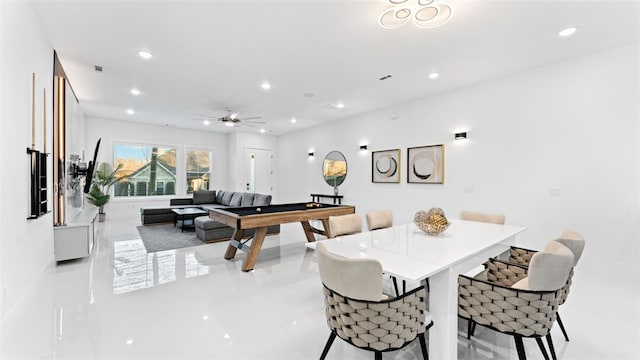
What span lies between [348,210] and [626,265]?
3624 mm

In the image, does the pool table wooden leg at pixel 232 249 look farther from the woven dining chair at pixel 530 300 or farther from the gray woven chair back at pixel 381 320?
the woven dining chair at pixel 530 300

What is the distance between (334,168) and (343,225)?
500cm

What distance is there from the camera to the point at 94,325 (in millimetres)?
2283

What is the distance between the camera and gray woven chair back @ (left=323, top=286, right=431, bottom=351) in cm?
144

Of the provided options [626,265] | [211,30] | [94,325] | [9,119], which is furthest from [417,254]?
[626,265]

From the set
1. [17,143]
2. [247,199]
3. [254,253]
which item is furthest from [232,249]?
[247,199]

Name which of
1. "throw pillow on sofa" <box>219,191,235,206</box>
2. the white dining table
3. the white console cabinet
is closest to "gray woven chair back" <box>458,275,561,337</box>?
the white dining table

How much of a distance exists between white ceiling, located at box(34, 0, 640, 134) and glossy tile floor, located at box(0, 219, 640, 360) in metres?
2.88

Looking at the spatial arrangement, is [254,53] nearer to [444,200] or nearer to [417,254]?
[417,254]

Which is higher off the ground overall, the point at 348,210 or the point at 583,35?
the point at 583,35

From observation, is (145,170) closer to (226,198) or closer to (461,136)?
(226,198)

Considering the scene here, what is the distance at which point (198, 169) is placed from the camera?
31.3ft

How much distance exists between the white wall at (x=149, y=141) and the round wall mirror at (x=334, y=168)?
162 inches

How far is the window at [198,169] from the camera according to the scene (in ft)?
30.6
